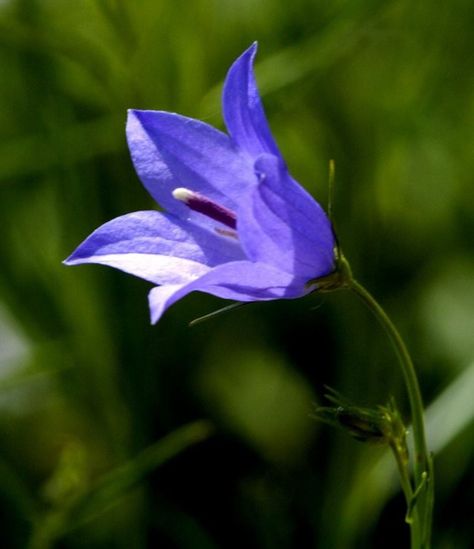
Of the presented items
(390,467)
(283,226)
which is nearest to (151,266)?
(283,226)

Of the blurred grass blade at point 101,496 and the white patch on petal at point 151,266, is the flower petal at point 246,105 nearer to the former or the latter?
the white patch on petal at point 151,266

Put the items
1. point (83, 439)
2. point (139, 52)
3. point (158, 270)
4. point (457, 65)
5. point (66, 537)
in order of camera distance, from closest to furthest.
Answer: point (158, 270), point (66, 537), point (139, 52), point (83, 439), point (457, 65)

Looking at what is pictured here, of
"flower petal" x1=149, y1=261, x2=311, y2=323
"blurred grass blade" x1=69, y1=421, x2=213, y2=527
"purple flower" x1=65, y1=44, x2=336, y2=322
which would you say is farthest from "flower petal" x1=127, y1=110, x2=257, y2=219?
"blurred grass blade" x1=69, y1=421, x2=213, y2=527

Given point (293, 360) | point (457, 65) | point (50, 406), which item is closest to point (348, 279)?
point (293, 360)

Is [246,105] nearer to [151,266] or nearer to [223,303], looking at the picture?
[151,266]

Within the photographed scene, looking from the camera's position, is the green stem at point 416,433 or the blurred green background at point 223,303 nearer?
the green stem at point 416,433

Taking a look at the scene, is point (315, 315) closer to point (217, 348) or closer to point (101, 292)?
point (217, 348)

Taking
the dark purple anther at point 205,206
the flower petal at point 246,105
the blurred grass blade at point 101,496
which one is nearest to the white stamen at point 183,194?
the dark purple anther at point 205,206
